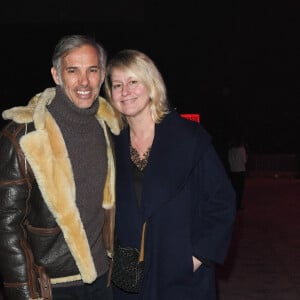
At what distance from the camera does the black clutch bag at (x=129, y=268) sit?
279 cm

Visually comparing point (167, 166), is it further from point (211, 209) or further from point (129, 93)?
point (129, 93)

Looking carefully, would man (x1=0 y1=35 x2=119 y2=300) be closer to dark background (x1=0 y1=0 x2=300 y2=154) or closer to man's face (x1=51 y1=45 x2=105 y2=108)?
man's face (x1=51 y1=45 x2=105 y2=108)

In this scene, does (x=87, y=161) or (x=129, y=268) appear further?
(x=129, y=268)

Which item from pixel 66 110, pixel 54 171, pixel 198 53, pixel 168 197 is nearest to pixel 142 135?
pixel 168 197

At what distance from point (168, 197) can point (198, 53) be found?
20617mm

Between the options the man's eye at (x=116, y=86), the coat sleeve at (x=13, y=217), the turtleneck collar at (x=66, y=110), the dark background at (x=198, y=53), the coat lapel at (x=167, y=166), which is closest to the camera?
the coat sleeve at (x=13, y=217)

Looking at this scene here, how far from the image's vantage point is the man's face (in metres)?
2.56

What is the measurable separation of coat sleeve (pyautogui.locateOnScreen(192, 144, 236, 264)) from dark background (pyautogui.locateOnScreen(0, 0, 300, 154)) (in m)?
6.51

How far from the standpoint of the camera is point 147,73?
2807mm

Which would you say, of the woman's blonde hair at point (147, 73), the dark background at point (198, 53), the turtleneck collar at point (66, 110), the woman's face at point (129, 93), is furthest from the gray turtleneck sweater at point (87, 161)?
the dark background at point (198, 53)

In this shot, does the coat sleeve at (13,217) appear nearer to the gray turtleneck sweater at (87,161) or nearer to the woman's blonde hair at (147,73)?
the gray turtleneck sweater at (87,161)

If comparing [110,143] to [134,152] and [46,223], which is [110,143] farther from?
[46,223]

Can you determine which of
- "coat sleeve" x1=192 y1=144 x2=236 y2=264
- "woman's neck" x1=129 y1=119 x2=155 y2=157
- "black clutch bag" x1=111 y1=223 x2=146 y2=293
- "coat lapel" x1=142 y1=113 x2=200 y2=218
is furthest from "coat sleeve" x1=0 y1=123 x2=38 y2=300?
"coat sleeve" x1=192 y1=144 x2=236 y2=264

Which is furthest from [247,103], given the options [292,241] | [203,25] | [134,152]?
[134,152]
